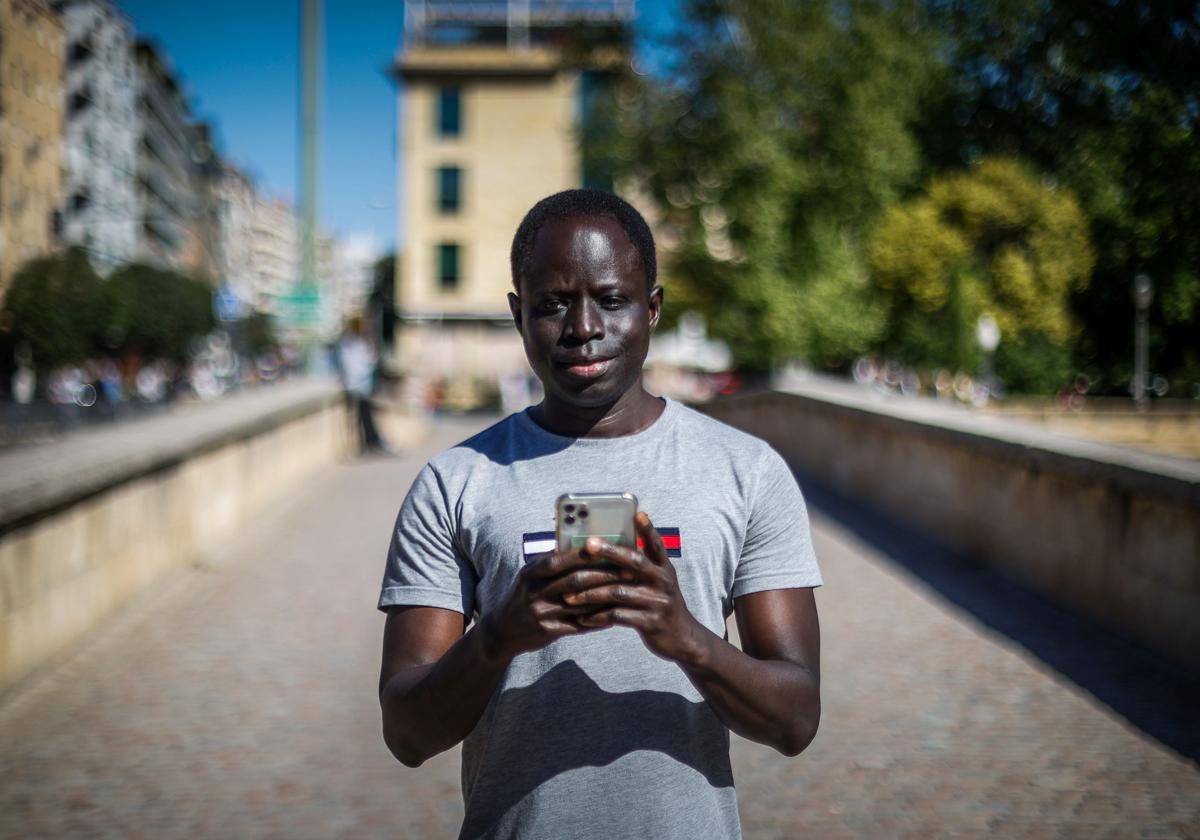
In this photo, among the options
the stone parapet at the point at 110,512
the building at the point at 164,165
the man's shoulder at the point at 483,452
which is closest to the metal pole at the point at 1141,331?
the man's shoulder at the point at 483,452

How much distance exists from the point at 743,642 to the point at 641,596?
49 cm

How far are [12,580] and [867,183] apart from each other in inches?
1108

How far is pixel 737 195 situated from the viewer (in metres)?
31.2

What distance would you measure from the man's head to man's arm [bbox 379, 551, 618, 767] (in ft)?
1.36

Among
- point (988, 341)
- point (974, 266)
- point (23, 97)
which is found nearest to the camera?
point (23, 97)

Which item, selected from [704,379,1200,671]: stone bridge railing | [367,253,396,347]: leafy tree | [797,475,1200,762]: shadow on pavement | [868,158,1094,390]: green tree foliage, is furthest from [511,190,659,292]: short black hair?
A: [367,253,396,347]: leafy tree

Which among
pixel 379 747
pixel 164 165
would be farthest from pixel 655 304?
pixel 164 165

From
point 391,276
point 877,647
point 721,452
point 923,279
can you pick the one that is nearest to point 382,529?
point 877,647

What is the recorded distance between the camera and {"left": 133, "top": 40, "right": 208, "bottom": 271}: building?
314 feet

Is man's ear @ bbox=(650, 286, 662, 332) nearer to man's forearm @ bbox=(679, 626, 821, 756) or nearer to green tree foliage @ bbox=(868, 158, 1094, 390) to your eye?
man's forearm @ bbox=(679, 626, 821, 756)

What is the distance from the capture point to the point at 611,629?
73.8 inches

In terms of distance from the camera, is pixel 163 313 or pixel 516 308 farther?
pixel 163 313

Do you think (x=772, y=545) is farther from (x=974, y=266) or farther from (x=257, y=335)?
(x=257, y=335)

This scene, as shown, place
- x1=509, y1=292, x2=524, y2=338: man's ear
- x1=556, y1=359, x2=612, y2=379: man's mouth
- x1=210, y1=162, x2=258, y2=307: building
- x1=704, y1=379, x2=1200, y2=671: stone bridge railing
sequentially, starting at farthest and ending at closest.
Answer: x1=210, y1=162, x2=258, y2=307: building, x1=704, y1=379, x2=1200, y2=671: stone bridge railing, x1=509, y1=292, x2=524, y2=338: man's ear, x1=556, y1=359, x2=612, y2=379: man's mouth
